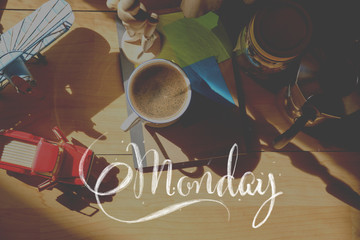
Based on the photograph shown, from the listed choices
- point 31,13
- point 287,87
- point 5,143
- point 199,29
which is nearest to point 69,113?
point 5,143

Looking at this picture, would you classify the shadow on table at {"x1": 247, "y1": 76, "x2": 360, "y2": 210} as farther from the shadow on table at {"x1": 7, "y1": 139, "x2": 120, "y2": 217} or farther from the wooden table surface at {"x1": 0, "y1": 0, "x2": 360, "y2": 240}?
the shadow on table at {"x1": 7, "y1": 139, "x2": 120, "y2": 217}

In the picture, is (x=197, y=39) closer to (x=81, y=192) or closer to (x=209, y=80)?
(x=209, y=80)

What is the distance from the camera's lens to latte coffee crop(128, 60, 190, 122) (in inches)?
21.8

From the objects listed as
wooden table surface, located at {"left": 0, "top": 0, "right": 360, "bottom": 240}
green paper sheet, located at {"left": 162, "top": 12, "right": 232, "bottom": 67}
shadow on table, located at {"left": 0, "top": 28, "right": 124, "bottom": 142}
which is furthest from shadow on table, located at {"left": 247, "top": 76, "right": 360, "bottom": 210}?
shadow on table, located at {"left": 0, "top": 28, "right": 124, "bottom": 142}

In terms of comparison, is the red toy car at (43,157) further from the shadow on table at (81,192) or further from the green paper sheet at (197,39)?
the green paper sheet at (197,39)

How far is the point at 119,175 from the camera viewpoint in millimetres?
591

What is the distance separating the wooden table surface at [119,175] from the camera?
1.89 ft

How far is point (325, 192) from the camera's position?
23.8 inches

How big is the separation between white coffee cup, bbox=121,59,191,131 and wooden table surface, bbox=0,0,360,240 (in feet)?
0.21

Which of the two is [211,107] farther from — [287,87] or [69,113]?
[69,113]

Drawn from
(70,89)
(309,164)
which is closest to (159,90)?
(70,89)

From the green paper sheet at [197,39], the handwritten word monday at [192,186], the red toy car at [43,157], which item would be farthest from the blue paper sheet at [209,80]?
the red toy car at [43,157]

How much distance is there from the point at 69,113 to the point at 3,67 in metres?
0.15

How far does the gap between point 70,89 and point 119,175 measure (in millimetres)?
226
